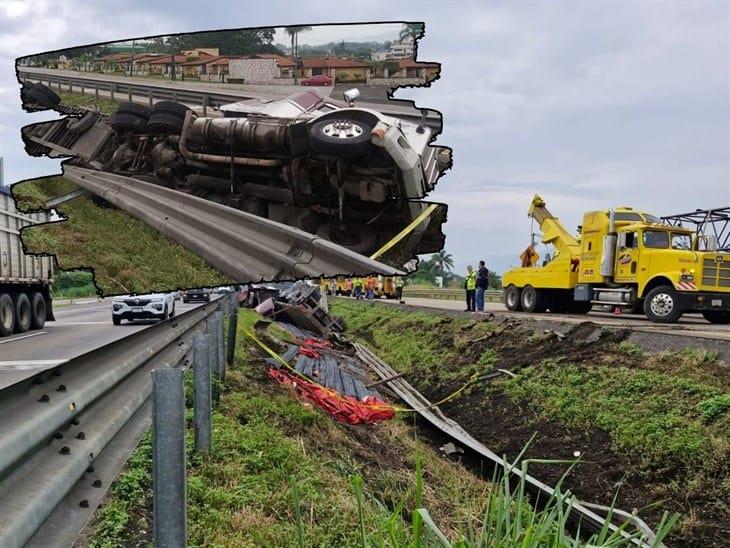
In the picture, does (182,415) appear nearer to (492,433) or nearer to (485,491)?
(485,491)

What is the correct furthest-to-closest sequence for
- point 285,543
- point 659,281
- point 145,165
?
1. point 659,281
2. point 285,543
3. point 145,165

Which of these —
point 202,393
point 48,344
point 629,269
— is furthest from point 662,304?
point 202,393

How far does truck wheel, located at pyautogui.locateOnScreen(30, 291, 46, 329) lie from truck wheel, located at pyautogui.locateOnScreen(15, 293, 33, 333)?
193 mm

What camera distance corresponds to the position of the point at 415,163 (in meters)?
1.87

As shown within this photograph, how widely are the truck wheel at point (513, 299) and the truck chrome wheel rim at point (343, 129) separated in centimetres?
2580

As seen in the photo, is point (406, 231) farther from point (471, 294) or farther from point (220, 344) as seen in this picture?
point (471, 294)

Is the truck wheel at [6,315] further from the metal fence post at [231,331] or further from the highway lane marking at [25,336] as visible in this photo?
the metal fence post at [231,331]

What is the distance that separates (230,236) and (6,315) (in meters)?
15.7

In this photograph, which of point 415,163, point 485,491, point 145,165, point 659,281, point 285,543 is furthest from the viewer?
point 659,281

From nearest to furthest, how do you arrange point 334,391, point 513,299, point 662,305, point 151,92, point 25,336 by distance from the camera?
point 151,92
point 334,391
point 25,336
point 662,305
point 513,299

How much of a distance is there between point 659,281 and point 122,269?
21218 mm

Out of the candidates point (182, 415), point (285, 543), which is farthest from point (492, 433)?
point (182, 415)

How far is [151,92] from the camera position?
206cm

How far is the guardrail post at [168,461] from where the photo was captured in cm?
311
